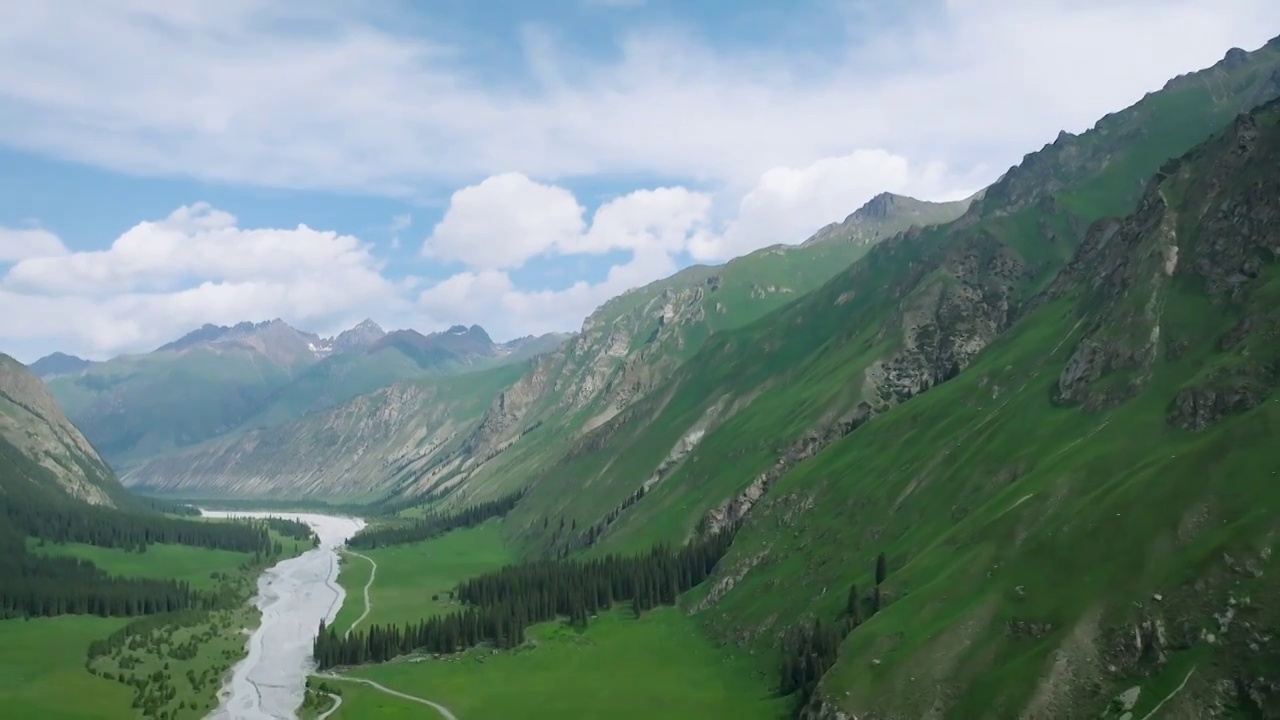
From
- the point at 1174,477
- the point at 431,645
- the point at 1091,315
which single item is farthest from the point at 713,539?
the point at 1174,477

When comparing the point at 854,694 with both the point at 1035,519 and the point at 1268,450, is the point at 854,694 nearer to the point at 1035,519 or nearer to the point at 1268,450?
the point at 1035,519

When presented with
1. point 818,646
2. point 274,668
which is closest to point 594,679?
point 818,646

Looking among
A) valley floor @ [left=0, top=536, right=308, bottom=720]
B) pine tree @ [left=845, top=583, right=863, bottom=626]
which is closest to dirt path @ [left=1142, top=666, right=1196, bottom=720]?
pine tree @ [left=845, top=583, right=863, bottom=626]

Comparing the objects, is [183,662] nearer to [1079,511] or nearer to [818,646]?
[818,646]

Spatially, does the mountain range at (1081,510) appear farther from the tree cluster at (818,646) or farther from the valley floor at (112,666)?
the valley floor at (112,666)

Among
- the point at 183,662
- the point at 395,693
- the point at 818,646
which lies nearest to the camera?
the point at 818,646

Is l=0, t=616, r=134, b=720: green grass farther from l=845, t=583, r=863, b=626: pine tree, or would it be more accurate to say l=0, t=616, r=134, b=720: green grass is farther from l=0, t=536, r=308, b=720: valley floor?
l=845, t=583, r=863, b=626: pine tree
